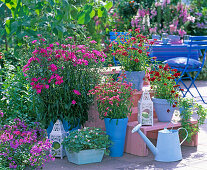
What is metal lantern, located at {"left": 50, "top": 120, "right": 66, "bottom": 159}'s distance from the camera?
4168 millimetres

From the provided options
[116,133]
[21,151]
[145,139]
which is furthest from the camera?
[116,133]

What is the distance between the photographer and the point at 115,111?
4.13 m

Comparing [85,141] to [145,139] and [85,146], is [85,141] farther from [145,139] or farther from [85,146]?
[145,139]

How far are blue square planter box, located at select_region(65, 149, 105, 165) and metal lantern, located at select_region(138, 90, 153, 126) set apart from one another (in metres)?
0.60

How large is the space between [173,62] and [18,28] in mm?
2447

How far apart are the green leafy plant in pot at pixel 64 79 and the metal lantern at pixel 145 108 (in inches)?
20.6

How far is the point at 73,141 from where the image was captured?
392 cm

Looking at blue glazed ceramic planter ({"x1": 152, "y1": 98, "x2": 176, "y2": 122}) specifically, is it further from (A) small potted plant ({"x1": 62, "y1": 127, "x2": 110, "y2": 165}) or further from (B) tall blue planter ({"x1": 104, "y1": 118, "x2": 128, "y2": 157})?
(A) small potted plant ({"x1": 62, "y1": 127, "x2": 110, "y2": 165})

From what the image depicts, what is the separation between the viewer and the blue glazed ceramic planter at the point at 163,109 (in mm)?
4438

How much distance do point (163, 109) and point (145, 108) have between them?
21 centimetres

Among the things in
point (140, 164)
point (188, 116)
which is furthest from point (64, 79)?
point (188, 116)

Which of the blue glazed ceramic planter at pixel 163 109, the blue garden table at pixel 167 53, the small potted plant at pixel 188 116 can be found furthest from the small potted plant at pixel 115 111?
the blue garden table at pixel 167 53

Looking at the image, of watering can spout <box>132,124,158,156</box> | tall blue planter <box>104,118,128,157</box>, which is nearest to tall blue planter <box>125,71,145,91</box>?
tall blue planter <box>104,118,128,157</box>

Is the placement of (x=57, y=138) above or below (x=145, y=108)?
below
